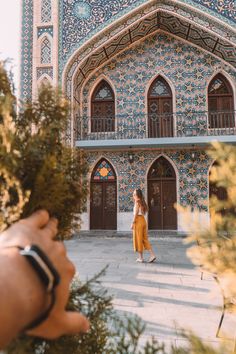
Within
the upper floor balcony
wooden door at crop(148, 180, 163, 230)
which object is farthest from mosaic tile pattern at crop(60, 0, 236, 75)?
wooden door at crop(148, 180, 163, 230)

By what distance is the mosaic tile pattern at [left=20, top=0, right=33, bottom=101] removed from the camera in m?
11.6

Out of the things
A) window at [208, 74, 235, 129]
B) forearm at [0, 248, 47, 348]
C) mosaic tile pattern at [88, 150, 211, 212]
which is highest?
window at [208, 74, 235, 129]

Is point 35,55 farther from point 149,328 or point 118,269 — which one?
point 149,328

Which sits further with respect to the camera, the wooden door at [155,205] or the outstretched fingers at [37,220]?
the wooden door at [155,205]

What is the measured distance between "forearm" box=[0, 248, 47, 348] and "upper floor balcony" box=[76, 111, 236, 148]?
1097 centimetres

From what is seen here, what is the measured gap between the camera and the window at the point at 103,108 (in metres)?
12.6

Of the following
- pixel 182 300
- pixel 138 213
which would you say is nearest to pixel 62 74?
pixel 138 213

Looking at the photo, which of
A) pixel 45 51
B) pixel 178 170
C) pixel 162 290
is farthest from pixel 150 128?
pixel 162 290

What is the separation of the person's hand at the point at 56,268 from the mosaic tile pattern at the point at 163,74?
11645mm

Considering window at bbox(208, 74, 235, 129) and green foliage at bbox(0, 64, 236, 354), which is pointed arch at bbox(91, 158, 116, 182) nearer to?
window at bbox(208, 74, 235, 129)

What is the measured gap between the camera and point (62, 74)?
37.3 ft

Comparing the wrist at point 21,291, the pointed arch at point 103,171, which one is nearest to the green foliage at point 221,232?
the wrist at point 21,291

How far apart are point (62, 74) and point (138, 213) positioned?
731cm

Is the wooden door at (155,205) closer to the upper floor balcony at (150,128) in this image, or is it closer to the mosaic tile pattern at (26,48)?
the upper floor balcony at (150,128)
